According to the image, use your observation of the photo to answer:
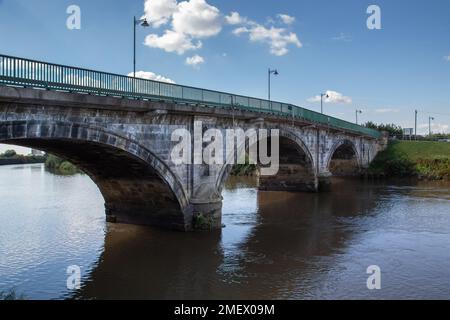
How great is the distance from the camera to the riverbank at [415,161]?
181 ft

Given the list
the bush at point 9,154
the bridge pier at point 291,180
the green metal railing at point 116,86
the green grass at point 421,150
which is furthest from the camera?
the bush at point 9,154

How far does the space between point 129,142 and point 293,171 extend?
24.7 m

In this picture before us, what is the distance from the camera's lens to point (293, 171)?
40.3 m

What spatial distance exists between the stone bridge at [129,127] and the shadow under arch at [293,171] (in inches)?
244

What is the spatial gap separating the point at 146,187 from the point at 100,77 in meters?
6.86

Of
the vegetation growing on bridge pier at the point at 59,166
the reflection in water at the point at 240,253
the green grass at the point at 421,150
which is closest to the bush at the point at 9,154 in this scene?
the vegetation growing on bridge pier at the point at 59,166

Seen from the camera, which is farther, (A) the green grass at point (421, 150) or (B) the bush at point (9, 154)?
(B) the bush at point (9, 154)

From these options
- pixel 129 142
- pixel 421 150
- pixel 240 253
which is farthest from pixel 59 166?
pixel 240 253

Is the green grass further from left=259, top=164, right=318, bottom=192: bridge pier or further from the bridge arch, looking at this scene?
left=259, top=164, right=318, bottom=192: bridge pier

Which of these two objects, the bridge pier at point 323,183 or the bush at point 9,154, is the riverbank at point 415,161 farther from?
the bush at point 9,154

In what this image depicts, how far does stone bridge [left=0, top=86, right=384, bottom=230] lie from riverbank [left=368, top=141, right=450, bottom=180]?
32.2m

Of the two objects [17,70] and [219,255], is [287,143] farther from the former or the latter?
[17,70]

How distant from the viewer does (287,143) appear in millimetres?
36438
